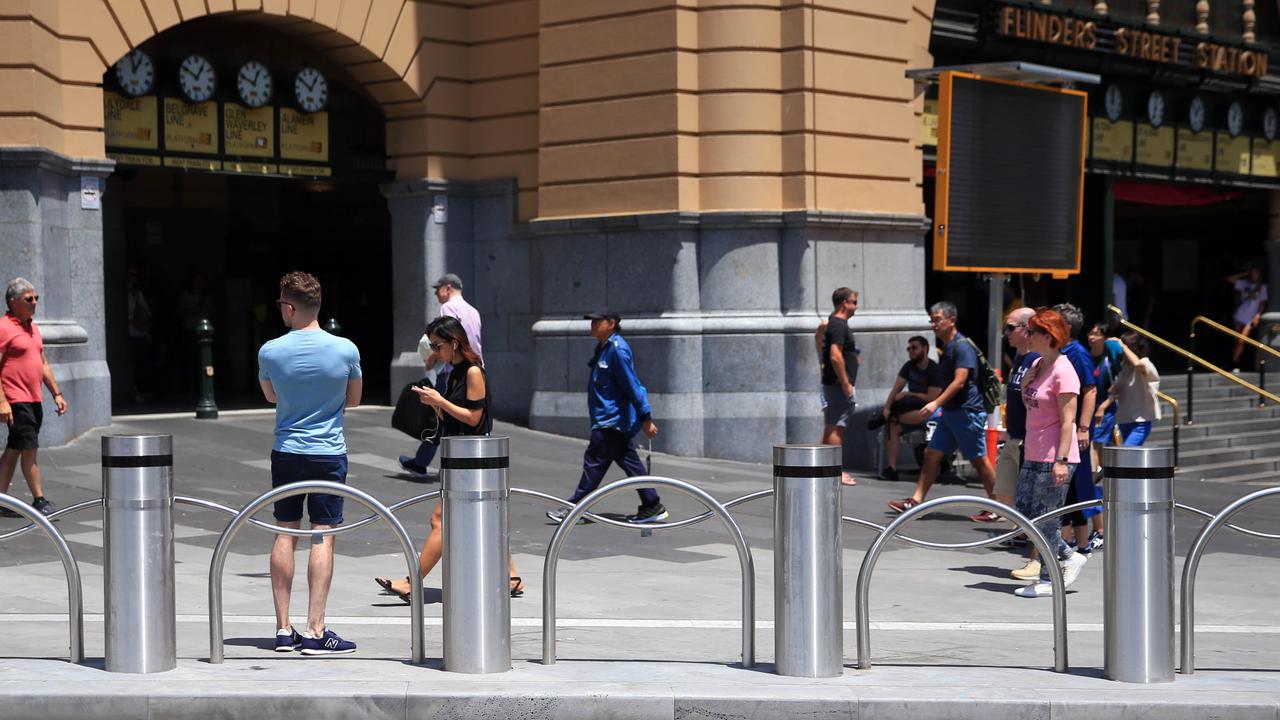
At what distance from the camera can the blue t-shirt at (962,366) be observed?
12.5 meters

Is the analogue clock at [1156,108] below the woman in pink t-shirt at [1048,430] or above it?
above

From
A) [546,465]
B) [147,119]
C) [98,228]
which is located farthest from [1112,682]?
[147,119]

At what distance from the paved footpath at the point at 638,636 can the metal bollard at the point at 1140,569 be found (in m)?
0.13

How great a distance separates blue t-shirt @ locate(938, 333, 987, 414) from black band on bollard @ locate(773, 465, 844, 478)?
585 centimetres

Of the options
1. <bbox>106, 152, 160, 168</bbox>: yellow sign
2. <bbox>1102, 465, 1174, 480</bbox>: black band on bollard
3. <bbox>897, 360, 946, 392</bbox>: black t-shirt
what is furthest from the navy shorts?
<bbox>106, 152, 160, 168</bbox>: yellow sign

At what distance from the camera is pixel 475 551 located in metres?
6.80

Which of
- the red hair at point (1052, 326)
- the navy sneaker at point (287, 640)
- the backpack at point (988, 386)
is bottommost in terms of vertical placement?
the navy sneaker at point (287, 640)

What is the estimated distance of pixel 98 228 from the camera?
621 inches

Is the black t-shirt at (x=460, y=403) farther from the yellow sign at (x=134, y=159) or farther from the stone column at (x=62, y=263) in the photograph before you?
the yellow sign at (x=134, y=159)

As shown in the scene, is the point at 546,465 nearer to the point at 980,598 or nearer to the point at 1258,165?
the point at 980,598

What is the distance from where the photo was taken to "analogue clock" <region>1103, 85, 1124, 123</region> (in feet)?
71.9

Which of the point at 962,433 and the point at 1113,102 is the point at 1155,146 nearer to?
the point at 1113,102

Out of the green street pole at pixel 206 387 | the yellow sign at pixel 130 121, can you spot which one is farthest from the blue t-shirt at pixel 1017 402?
the yellow sign at pixel 130 121

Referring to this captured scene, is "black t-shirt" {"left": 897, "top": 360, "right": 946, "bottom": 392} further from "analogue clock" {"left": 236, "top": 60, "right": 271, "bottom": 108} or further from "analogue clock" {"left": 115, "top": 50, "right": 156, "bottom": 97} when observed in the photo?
"analogue clock" {"left": 115, "top": 50, "right": 156, "bottom": 97}
